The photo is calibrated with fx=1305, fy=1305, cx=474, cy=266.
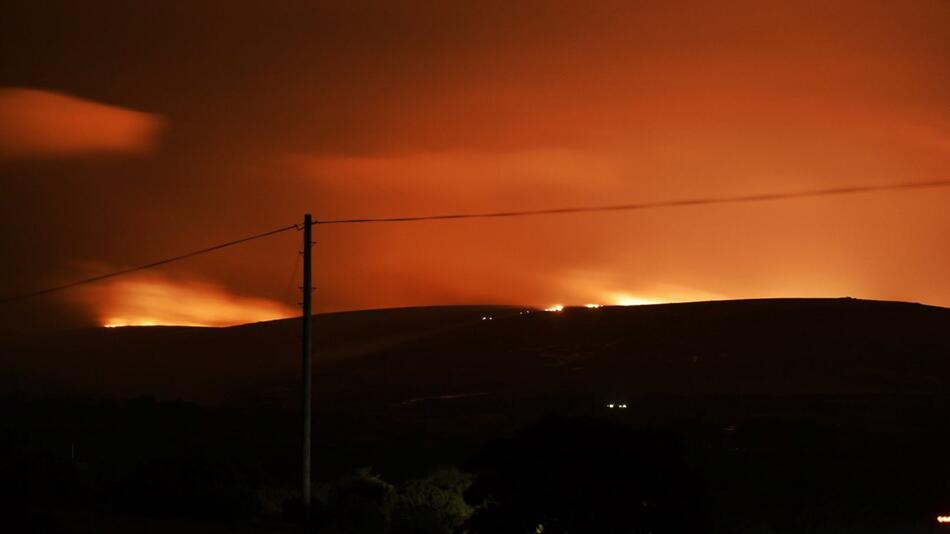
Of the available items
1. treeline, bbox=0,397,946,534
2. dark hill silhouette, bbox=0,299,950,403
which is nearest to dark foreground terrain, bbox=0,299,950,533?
treeline, bbox=0,397,946,534

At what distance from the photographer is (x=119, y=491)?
35625 millimetres

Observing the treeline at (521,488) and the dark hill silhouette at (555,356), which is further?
the dark hill silhouette at (555,356)

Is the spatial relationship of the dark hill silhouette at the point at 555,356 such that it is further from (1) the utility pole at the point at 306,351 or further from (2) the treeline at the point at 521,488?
(1) the utility pole at the point at 306,351

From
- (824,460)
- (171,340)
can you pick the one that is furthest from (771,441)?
(171,340)

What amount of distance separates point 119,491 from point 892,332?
219 ft

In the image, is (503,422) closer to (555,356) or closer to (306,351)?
(555,356)

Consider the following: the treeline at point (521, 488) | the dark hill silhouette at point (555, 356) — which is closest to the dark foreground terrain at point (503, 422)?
the treeline at point (521, 488)

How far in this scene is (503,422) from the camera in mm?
66438

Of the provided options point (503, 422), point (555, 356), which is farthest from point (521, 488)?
point (555, 356)

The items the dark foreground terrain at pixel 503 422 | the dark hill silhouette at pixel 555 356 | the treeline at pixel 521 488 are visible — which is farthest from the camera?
the dark hill silhouette at pixel 555 356

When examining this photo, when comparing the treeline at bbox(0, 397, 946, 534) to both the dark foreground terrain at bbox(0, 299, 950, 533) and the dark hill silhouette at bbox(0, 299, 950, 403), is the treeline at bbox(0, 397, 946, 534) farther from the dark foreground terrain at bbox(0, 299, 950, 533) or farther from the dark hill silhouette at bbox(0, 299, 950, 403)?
the dark hill silhouette at bbox(0, 299, 950, 403)

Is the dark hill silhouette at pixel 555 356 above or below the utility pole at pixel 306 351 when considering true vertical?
above

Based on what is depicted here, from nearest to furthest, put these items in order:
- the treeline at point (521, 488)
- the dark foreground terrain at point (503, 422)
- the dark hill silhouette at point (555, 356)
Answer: the treeline at point (521, 488), the dark foreground terrain at point (503, 422), the dark hill silhouette at point (555, 356)

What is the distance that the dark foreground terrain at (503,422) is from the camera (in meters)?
27.9
